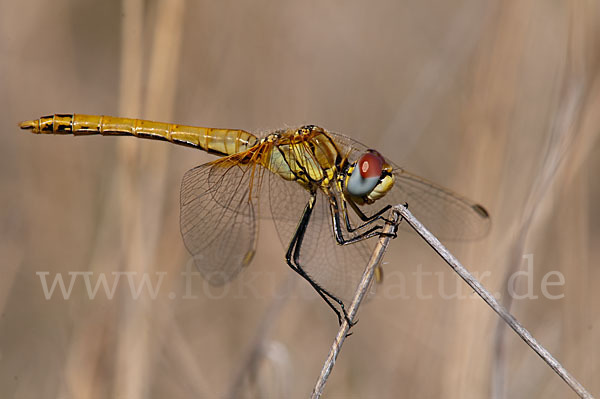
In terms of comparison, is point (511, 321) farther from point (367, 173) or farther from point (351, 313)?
point (367, 173)

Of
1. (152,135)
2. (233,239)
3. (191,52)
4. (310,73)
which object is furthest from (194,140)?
(310,73)

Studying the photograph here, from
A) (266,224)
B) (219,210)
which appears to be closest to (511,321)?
(219,210)

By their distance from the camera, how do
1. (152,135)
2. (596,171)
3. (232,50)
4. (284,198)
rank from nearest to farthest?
(284,198) → (152,135) → (232,50) → (596,171)

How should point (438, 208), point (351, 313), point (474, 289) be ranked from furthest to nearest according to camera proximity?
1. point (438, 208)
2. point (351, 313)
3. point (474, 289)

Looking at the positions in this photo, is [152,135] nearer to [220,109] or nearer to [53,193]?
[220,109]

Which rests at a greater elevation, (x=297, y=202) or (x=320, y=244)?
(x=297, y=202)

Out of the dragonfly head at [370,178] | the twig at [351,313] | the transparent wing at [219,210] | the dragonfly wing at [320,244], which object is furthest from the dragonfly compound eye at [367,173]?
the twig at [351,313]

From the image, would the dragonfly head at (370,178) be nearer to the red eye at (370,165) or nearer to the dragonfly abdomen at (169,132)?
the red eye at (370,165)
